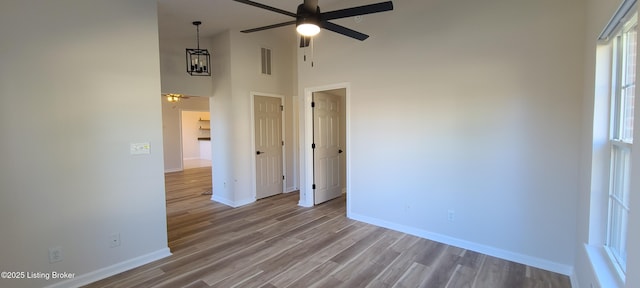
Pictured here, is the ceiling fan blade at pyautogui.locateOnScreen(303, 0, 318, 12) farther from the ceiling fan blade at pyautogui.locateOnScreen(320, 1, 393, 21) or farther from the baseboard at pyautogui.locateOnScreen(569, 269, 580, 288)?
the baseboard at pyautogui.locateOnScreen(569, 269, 580, 288)

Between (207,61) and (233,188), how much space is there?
7.67ft

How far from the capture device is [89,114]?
2645mm

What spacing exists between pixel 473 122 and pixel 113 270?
404 cm

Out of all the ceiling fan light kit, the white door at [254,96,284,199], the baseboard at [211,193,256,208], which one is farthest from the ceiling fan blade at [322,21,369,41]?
the baseboard at [211,193,256,208]

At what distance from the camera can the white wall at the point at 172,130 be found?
8.75 meters

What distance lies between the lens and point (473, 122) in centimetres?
311

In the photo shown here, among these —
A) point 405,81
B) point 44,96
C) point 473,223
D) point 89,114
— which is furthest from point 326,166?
point 44,96

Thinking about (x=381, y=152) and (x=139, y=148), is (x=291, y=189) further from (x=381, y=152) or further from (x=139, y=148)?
(x=139, y=148)

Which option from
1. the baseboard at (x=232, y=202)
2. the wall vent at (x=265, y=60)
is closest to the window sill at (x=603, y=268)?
the baseboard at (x=232, y=202)

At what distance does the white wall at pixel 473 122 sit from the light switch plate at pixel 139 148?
8.61 ft

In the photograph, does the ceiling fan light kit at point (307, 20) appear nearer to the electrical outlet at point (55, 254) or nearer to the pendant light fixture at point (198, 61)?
the electrical outlet at point (55, 254)

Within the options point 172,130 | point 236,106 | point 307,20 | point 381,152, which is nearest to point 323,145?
point 381,152

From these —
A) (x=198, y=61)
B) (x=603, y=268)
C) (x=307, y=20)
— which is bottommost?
(x=603, y=268)

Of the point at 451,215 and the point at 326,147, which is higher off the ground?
the point at 326,147
